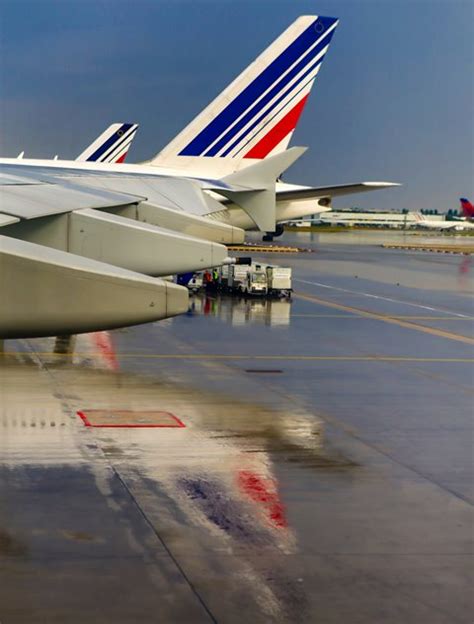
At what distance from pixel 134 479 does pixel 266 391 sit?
26.4 ft

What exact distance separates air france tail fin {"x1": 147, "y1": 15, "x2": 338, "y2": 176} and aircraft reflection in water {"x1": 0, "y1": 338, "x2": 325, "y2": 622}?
23557mm

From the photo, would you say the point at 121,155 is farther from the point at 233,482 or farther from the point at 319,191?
the point at 233,482

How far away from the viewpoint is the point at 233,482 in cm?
1483

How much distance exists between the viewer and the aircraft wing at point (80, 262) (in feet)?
41.0

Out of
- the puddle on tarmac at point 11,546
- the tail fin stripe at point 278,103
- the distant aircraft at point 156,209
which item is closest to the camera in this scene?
the puddle on tarmac at point 11,546

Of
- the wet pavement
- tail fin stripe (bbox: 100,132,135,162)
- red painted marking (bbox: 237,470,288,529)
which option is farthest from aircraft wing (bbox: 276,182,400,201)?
tail fin stripe (bbox: 100,132,135,162)

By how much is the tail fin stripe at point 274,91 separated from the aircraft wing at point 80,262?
25224 mm

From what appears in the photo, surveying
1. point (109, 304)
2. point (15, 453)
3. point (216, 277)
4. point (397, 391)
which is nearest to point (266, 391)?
point (397, 391)

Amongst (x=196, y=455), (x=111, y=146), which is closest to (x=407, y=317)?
(x=196, y=455)

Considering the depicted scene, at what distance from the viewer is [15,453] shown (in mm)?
16016

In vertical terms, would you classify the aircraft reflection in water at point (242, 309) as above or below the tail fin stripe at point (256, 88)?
below

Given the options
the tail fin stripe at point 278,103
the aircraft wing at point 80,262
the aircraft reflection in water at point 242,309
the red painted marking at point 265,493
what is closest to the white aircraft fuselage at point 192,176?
the tail fin stripe at point 278,103

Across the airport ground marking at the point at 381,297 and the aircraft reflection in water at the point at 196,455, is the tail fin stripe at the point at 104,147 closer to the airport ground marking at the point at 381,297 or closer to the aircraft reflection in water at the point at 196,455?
the airport ground marking at the point at 381,297

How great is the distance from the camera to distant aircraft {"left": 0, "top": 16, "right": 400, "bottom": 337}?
1278 centimetres
